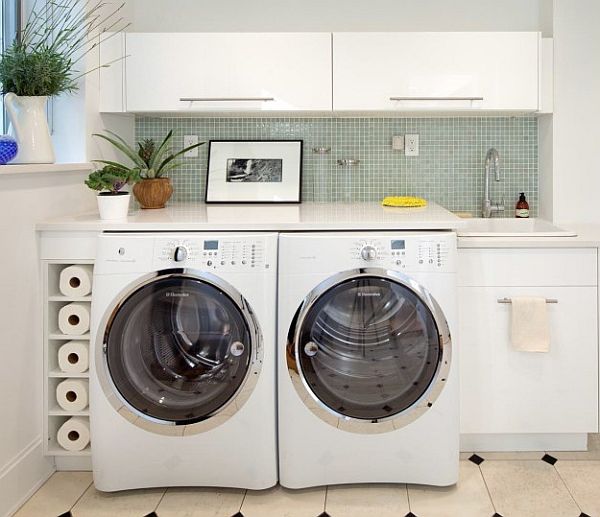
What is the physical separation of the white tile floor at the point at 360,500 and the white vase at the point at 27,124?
1186 millimetres

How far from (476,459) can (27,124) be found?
2087mm

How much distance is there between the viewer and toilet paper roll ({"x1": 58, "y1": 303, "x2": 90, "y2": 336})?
257 cm

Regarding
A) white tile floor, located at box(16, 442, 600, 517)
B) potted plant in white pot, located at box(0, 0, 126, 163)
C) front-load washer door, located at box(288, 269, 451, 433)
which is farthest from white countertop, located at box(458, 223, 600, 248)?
potted plant in white pot, located at box(0, 0, 126, 163)

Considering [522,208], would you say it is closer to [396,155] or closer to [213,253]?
[396,155]

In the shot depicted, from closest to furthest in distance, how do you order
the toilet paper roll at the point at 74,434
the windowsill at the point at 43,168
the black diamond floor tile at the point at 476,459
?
the windowsill at the point at 43,168, the toilet paper roll at the point at 74,434, the black diamond floor tile at the point at 476,459

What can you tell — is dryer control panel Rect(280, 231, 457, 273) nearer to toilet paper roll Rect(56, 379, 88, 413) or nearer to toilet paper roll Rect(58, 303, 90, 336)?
toilet paper roll Rect(58, 303, 90, 336)

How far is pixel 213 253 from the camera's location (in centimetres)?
242

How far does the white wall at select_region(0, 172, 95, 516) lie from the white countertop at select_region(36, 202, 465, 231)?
12 cm

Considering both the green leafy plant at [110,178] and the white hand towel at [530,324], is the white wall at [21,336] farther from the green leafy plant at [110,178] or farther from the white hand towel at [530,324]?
the white hand towel at [530,324]

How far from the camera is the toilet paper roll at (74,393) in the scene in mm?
2596

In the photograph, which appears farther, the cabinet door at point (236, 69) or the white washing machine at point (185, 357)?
the cabinet door at point (236, 69)

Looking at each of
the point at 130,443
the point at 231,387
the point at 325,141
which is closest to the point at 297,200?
the point at 325,141

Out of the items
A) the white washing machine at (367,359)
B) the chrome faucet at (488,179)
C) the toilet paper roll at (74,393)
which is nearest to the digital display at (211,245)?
the white washing machine at (367,359)

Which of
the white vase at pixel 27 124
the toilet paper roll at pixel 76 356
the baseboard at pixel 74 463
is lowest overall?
the baseboard at pixel 74 463
